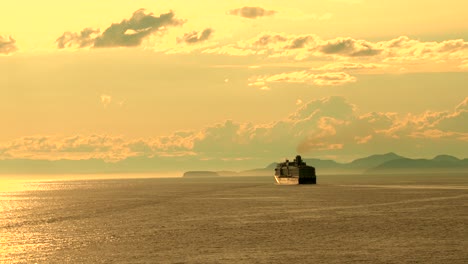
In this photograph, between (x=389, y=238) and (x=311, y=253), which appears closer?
(x=311, y=253)

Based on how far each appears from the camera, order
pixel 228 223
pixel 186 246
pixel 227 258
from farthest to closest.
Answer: pixel 228 223 → pixel 186 246 → pixel 227 258

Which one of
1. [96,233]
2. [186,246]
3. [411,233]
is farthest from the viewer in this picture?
[96,233]

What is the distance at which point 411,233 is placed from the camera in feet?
286

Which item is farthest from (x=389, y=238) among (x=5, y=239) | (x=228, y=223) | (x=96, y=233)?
(x=5, y=239)

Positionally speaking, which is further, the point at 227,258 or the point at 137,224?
the point at 137,224

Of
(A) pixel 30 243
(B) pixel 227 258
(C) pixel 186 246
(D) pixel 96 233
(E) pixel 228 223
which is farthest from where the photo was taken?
(E) pixel 228 223

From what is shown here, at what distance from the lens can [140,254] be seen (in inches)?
2736

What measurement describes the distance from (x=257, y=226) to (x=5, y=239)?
33.0 meters

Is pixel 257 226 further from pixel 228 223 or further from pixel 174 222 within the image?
pixel 174 222

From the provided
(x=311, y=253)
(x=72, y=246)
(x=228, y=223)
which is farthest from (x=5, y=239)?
(x=311, y=253)

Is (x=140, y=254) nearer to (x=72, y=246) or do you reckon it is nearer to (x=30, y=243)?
(x=72, y=246)

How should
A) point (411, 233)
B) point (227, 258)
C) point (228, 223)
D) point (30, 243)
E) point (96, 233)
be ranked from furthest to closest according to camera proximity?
point (228, 223) → point (96, 233) → point (411, 233) → point (30, 243) → point (227, 258)

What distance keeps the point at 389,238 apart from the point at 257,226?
21.6 meters

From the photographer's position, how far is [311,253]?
69250 mm
